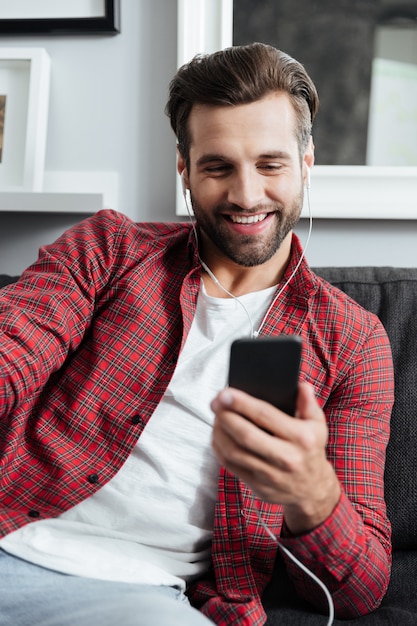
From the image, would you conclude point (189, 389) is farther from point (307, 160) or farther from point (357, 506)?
point (307, 160)

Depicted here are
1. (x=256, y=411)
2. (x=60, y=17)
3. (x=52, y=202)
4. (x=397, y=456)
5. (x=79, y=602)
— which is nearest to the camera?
(x=256, y=411)

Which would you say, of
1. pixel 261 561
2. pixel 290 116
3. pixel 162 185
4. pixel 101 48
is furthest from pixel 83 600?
pixel 101 48

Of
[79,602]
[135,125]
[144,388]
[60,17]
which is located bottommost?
[79,602]

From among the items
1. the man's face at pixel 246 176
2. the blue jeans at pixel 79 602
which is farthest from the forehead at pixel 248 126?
the blue jeans at pixel 79 602

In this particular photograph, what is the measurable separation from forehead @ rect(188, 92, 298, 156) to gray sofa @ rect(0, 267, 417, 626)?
36cm

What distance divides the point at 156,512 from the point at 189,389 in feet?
0.68

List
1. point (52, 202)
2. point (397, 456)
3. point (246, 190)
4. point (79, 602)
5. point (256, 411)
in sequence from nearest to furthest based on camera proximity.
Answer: point (256, 411) → point (79, 602) → point (246, 190) → point (397, 456) → point (52, 202)

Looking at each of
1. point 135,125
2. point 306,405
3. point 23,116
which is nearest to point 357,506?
point 306,405

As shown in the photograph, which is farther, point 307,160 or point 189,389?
point 307,160

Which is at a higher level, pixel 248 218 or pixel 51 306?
pixel 248 218

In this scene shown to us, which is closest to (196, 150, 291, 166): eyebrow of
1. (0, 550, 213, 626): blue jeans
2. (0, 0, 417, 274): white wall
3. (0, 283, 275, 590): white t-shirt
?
(0, 283, 275, 590): white t-shirt

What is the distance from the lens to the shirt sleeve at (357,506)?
3.25 feet

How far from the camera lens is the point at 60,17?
66.1 inches

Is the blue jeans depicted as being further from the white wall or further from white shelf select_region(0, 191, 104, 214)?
the white wall
